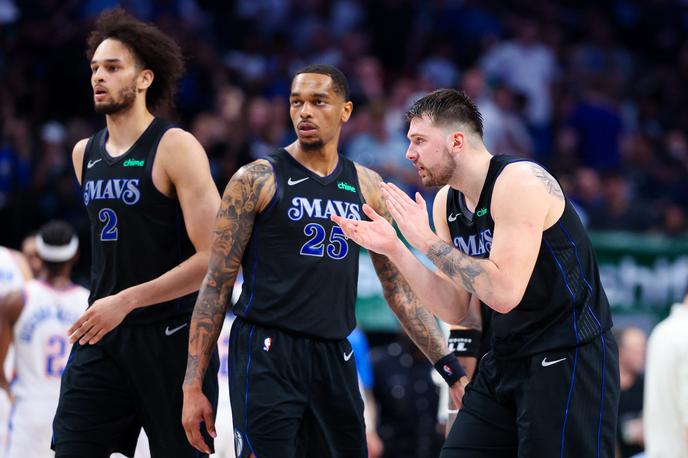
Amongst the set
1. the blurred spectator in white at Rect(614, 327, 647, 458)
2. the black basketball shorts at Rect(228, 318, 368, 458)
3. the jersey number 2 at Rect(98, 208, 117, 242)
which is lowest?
the blurred spectator in white at Rect(614, 327, 647, 458)

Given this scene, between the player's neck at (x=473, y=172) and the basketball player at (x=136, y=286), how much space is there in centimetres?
134

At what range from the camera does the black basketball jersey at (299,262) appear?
5.64 metres

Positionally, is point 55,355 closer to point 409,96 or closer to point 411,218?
point 411,218

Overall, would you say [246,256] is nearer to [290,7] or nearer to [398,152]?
[398,152]

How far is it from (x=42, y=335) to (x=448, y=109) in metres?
4.26

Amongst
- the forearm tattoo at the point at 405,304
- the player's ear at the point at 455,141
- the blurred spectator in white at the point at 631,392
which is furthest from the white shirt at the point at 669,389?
the player's ear at the point at 455,141

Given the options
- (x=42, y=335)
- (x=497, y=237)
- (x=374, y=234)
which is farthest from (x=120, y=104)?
(x=42, y=335)

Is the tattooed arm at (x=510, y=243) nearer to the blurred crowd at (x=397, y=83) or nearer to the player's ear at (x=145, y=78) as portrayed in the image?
the player's ear at (x=145, y=78)

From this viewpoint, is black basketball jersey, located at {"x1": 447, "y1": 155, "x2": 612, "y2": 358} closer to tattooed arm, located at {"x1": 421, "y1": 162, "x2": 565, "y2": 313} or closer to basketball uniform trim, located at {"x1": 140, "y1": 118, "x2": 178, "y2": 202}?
tattooed arm, located at {"x1": 421, "y1": 162, "x2": 565, "y2": 313}

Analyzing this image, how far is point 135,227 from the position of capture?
19.1 feet

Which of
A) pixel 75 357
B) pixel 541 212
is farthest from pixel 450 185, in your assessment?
pixel 75 357

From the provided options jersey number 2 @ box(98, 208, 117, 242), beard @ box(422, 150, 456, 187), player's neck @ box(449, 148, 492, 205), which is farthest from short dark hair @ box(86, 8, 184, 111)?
player's neck @ box(449, 148, 492, 205)

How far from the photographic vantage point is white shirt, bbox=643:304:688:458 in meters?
8.34

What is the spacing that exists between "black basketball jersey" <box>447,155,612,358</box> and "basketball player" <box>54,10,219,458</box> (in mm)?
1526
